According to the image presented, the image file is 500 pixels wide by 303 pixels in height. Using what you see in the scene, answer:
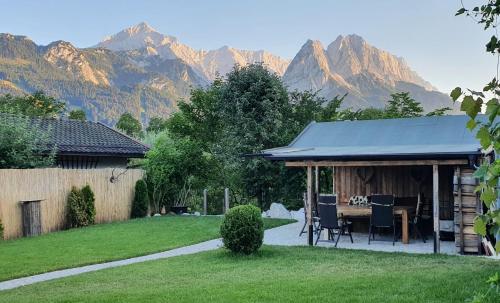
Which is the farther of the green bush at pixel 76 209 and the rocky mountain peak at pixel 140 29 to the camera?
the rocky mountain peak at pixel 140 29

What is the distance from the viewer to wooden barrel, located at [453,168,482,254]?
9938mm

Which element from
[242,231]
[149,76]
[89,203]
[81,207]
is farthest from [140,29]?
[242,231]

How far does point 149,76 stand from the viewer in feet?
343

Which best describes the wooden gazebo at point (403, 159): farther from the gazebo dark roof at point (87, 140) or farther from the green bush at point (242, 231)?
the gazebo dark roof at point (87, 140)

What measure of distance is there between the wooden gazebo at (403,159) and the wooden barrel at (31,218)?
6.16 meters

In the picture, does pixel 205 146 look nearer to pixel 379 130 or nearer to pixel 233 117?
pixel 233 117

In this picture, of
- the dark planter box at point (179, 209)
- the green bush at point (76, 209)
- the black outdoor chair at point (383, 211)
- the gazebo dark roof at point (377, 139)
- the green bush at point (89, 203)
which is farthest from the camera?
the dark planter box at point (179, 209)

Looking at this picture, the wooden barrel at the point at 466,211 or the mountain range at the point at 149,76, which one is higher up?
the mountain range at the point at 149,76

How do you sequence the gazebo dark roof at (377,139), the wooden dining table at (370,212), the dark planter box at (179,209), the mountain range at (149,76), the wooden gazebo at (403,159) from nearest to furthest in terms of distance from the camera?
the wooden gazebo at (403,159) → the gazebo dark roof at (377,139) → the wooden dining table at (370,212) → the dark planter box at (179,209) → the mountain range at (149,76)

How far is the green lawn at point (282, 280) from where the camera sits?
20.4ft

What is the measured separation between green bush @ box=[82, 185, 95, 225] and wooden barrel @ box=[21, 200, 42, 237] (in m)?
1.85

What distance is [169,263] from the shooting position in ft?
30.2

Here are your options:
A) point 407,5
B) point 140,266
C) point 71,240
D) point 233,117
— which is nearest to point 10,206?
point 71,240

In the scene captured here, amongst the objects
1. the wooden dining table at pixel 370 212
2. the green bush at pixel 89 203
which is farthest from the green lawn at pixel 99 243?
the wooden dining table at pixel 370 212
